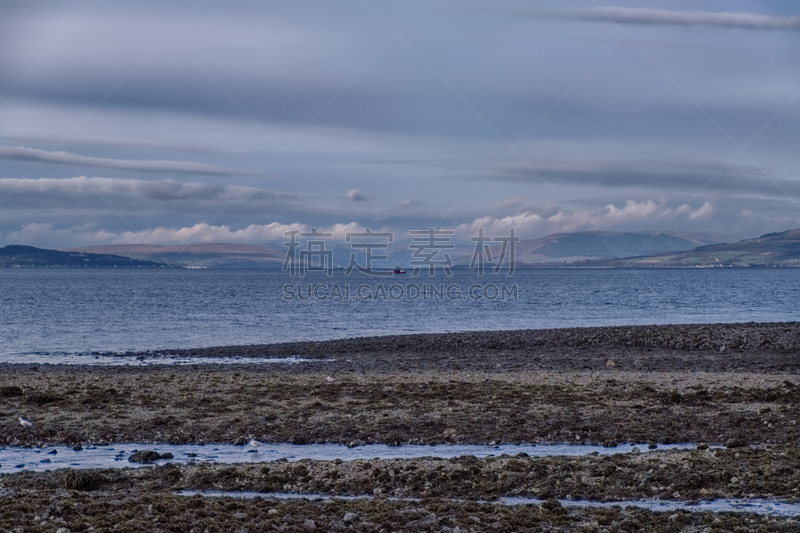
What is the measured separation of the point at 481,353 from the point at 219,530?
27671 mm

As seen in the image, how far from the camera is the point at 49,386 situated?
24.0 m

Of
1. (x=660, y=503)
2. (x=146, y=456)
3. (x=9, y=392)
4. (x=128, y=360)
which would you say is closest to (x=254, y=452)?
(x=146, y=456)

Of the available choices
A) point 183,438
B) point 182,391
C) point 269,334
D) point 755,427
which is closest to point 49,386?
point 182,391

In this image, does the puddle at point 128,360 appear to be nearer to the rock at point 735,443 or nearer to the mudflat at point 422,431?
the mudflat at point 422,431

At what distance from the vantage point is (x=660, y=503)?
11.5 metres

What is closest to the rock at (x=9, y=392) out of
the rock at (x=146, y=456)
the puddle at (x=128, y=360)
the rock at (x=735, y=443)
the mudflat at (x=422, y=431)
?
the mudflat at (x=422, y=431)

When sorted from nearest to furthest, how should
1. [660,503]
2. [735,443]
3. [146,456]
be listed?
[660,503] → [146,456] → [735,443]

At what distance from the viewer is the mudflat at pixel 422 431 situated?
10742 mm

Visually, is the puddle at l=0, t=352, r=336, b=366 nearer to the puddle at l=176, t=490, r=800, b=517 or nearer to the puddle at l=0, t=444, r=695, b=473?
the puddle at l=0, t=444, r=695, b=473

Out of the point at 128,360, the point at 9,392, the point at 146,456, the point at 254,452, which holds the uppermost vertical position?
the point at 9,392

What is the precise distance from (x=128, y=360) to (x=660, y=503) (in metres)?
29.9

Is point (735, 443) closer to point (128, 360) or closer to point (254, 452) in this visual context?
point (254, 452)

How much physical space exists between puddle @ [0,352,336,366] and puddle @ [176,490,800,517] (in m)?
21.8

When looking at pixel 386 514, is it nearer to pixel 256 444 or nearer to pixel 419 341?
pixel 256 444
